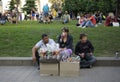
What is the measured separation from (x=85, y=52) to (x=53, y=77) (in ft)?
7.06

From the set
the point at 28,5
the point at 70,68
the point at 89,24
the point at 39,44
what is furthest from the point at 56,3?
the point at 70,68

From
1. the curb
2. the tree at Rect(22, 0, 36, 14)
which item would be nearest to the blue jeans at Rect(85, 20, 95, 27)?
the curb

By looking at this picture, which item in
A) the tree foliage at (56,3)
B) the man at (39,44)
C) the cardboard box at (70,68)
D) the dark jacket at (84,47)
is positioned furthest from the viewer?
the tree foliage at (56,3)

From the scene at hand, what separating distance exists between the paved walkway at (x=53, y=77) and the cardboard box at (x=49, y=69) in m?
0.22

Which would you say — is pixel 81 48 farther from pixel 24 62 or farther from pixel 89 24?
pixel 89 24

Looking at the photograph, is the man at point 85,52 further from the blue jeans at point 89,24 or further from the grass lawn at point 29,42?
the blue jeans at point 89,24

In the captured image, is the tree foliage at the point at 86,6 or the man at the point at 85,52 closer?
the man at the point at 85,52

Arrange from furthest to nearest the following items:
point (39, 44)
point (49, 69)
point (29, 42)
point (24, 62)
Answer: point (29, 42) → point (24, 62) → point (39, 44) → point (49, 69)

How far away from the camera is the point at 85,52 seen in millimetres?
13711

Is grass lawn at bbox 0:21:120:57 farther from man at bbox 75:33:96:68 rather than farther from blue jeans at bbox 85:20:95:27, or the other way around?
blue jeans at bbox 85:20:95:27

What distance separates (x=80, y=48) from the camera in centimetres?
1373

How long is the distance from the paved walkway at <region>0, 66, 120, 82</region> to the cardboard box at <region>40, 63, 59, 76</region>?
221mm

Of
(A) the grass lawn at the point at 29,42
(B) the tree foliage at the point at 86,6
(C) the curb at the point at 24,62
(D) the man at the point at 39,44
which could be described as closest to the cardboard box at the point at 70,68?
(D) the man at the point at 39,44

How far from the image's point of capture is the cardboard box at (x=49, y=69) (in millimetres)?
12117
